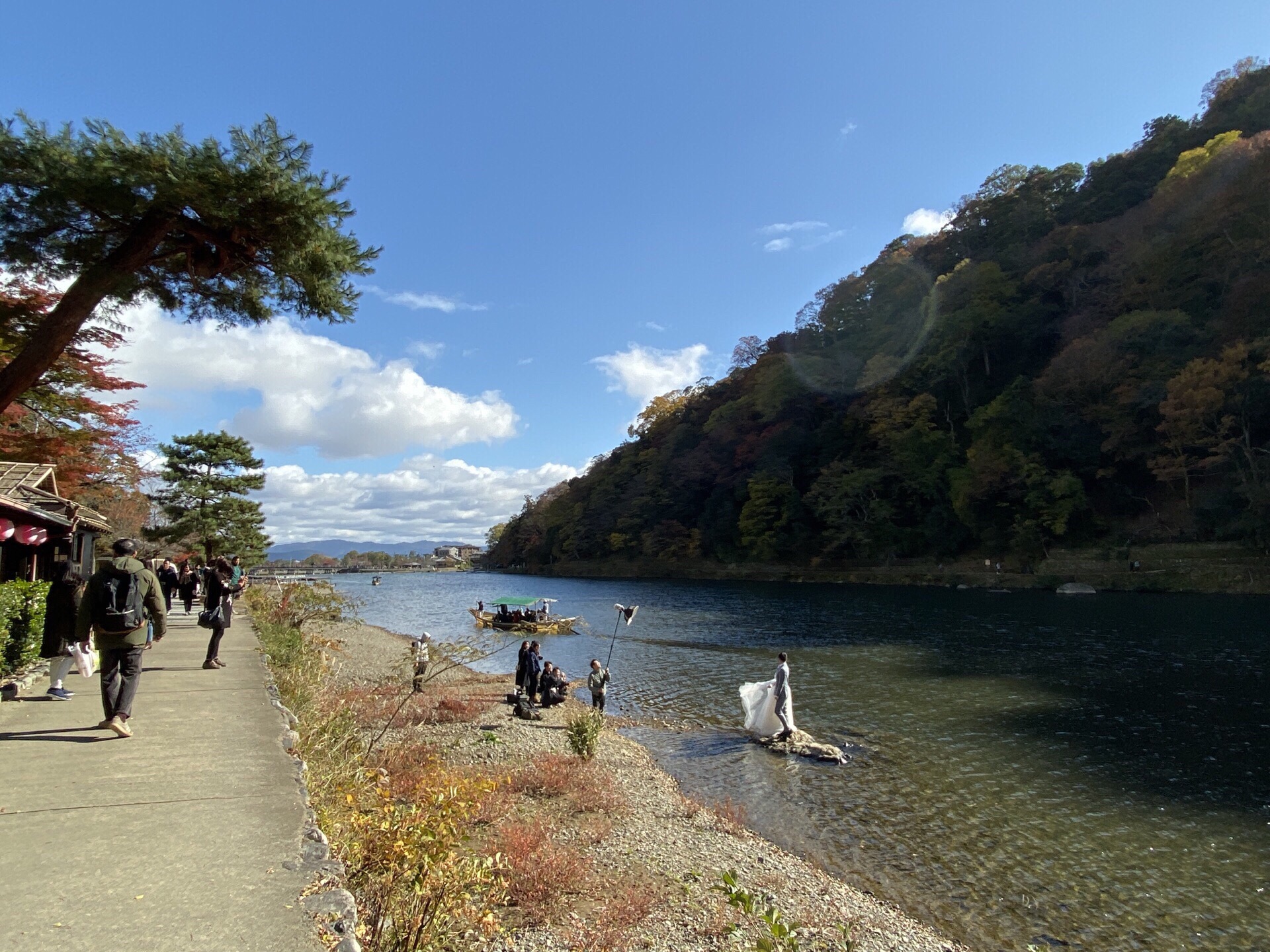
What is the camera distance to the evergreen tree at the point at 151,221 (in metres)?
7.30

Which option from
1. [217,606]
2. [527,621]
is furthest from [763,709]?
[527,621]

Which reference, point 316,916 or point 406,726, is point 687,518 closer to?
point 406,726

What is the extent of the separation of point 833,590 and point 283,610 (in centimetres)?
4343

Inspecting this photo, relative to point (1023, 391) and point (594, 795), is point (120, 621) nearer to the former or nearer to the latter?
point (594, 795)

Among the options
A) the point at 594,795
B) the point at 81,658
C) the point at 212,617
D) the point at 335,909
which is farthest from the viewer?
the point at 212,617

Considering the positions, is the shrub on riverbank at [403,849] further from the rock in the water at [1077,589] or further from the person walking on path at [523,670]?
the rock in the water at [1077,589]

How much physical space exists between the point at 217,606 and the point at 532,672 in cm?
775

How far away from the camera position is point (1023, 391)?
51.8 metres

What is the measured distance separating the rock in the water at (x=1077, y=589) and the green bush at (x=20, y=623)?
4629cm

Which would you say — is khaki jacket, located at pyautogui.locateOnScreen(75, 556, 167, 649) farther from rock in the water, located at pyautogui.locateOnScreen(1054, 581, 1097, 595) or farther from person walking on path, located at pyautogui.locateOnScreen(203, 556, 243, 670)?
rock in the water, located at pyautogui.locateOnScreen(1054, 581, 1097, 595)

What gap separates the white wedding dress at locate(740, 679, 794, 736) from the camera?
13766 millimetres

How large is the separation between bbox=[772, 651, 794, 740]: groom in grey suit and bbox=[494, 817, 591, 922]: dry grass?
692cm

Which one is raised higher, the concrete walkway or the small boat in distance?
the concrete walkway

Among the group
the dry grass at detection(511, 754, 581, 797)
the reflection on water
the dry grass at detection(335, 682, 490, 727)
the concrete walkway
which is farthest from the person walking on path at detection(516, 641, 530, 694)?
the concrete walkway
